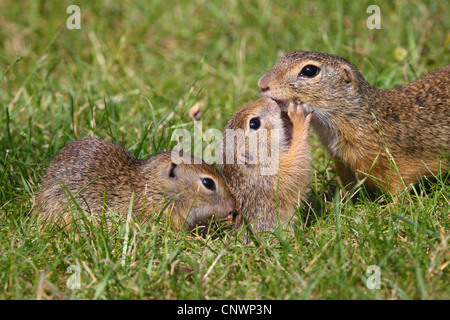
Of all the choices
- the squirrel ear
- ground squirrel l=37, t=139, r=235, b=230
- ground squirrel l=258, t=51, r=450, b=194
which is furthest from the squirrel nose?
ground squirrel l=37, t=139, r=235, b=230

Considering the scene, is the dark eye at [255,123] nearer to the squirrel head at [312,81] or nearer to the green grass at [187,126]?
the squirrel head at [312,81]

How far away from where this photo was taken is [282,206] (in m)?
4.96

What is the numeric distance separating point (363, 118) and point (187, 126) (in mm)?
2000

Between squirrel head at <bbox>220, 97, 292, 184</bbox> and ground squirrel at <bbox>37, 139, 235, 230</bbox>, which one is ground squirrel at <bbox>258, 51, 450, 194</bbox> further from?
ground squirrel at <bbox>37, 139, 235, 230</bbox>

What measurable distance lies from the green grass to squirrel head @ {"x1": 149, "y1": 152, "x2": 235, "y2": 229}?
289 mm

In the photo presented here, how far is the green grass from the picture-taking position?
12.3 feet

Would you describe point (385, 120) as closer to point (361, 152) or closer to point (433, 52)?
point (361, 152)

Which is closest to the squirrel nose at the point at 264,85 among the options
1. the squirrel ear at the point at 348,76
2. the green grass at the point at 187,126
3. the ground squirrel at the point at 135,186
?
the green grass at the point at 187,126

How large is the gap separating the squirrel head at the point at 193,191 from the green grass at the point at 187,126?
289mm

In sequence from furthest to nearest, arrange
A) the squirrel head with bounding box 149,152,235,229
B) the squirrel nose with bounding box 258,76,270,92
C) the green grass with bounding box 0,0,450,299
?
the squirrel head with bounding box 149,152,235,229
the squirrel nose with bounding box 258,76,270,92
the green grass with bounding box 0,0,450,299

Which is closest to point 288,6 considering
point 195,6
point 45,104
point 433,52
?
point 195,6

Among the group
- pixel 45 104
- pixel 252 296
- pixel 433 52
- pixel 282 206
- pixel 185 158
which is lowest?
pixel 252 296

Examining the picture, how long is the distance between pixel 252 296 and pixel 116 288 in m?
0.89

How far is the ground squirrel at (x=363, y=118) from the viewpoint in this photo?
4.89 metres
